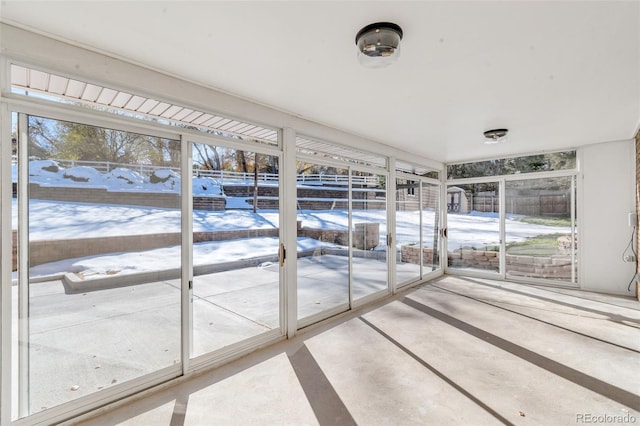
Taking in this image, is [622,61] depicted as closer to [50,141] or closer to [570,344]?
[570,344]

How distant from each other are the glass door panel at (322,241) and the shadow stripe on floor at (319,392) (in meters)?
0.80

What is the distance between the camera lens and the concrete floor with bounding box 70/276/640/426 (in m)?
2.13

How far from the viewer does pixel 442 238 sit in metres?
6.75

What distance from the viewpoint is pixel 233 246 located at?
310 cm

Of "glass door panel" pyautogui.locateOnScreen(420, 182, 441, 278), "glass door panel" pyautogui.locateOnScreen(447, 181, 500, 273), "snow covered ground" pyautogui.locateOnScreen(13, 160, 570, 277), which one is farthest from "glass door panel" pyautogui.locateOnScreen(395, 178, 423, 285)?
"snow covered ground" pyautogui.locateOnScreen(13, 160, 570, 277)

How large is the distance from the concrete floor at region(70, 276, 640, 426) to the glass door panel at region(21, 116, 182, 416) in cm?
36

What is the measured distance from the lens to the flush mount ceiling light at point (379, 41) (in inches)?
71.6

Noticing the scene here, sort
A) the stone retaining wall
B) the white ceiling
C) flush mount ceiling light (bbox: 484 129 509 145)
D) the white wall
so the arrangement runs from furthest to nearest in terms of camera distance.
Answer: the stone retaining wall → the white wall → flush mount ceiling light (bbox: 484 129 509 145) → the white ceiling

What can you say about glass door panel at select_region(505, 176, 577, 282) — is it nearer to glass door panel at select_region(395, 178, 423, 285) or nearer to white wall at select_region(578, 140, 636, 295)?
white wall at select_region(578, 140, 636, 295)

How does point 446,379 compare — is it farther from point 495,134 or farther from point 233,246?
point 495,134

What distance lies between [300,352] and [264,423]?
1.04 meters
